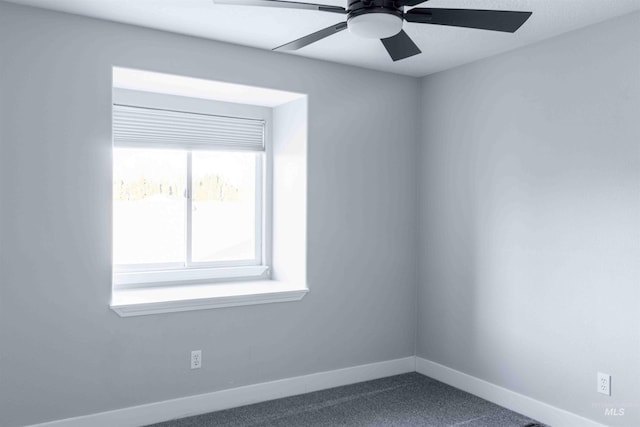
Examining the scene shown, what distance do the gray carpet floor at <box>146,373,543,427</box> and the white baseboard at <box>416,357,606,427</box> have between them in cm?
5

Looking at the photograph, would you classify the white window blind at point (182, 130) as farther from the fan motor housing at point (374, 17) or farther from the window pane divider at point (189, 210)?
the fan motor housing at point (374, 17)

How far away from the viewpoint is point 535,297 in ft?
10.6

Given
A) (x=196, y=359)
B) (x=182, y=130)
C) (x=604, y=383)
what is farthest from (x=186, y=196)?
(x=604, y=383)

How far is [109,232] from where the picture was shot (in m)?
2.93

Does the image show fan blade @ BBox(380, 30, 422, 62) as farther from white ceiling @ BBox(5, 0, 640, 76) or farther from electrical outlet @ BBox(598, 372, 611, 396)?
electrical outlet @ BBox(598, 372, 611, 396)

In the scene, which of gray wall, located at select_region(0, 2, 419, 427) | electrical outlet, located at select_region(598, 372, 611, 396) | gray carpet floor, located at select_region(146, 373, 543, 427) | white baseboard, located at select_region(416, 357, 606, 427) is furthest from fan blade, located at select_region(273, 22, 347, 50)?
white baseboard, located at select_region(416, 357, 606, 427)

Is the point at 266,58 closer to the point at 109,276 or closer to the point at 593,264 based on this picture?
the point at 109,276

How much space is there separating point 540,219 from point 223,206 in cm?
224

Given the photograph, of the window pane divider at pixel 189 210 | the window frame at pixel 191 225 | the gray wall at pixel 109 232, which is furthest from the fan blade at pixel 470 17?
the window pane divider at pixel 189 210

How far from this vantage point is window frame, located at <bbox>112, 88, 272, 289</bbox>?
3471mm

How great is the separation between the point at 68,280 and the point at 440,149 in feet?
8.83

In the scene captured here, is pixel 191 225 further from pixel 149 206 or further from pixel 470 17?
pixel 470 17

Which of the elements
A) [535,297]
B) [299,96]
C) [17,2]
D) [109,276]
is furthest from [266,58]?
[535,297]

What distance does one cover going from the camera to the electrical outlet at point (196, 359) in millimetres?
3193
